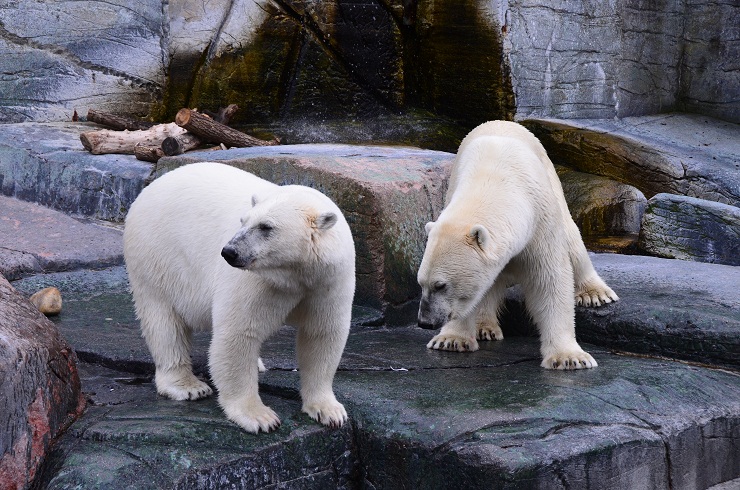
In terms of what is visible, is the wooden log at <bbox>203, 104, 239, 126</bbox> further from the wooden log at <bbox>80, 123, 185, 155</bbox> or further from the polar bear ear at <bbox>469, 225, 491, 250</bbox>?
the polar bear ear at <bbox>469, 225, 491, 250</bbox>

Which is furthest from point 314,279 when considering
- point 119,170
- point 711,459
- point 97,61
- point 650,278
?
point 97,61

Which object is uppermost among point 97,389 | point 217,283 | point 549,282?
point 217,283

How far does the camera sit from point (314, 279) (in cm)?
324

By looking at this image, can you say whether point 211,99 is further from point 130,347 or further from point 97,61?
point 130,347

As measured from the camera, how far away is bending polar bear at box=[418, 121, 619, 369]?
13.7ft

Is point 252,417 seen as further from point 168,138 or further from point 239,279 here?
point 168,138

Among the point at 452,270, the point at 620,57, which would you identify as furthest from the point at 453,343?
the point at 620,57

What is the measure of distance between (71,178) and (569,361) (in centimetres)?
476

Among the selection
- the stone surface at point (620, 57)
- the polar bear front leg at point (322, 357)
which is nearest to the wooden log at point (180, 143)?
the stone surface at point (620, 57)

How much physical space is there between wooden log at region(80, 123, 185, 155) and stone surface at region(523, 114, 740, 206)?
3926 mm

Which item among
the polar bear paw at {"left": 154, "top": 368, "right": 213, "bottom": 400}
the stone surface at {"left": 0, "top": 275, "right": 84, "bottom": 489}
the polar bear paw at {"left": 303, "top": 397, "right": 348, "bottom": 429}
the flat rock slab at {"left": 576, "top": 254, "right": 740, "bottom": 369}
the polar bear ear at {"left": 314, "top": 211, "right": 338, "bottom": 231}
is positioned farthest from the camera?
the flat rock slab at {"left": 576, "top": 254, "right": 740, "bottom": 369}

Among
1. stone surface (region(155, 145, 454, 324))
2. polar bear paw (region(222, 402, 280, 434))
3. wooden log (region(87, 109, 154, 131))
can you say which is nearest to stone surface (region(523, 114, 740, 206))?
stone surface (region(155, 145, 454, 324))

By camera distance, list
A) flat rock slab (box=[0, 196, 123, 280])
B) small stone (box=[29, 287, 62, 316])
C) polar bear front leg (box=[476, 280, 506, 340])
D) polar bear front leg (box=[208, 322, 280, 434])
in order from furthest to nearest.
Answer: flat rock slab (box=[0, 196, 123, 280])
polar bear front leg (box=[476, 280, 506, 340])
small stone (box=[29, 287, 62, 316])
polar bear front leg (box=[208, 322, 280, 434])

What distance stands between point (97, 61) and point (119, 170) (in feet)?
7.66
